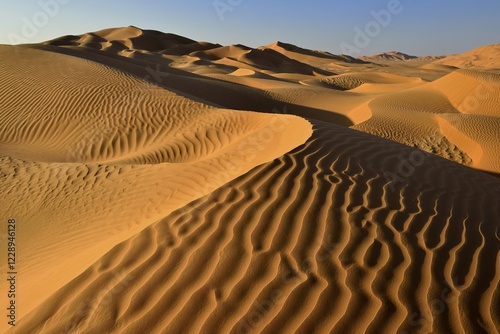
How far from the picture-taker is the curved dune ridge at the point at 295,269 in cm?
257

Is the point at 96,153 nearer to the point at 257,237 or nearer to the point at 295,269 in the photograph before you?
the point at 257,237

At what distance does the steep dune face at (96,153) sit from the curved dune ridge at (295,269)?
0.49 meters

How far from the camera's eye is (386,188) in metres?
4.48

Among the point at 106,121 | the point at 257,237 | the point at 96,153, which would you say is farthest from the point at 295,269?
the point at 106,121

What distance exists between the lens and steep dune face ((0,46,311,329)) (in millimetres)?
4469

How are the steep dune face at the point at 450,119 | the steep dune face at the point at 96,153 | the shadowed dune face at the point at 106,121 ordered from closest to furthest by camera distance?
the steep dune face at the point at 96,153
the shadowed dune face at the point at 106,121
the steep dune face at the point at 450,119

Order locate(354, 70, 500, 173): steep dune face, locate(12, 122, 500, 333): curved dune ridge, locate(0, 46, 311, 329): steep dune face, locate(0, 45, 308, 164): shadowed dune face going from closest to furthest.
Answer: locate(12, 122, 500, 333): curved dune ridge, locate(0, 46, 311, 329): steep dune face, locate(0, 45, 308, 164): shadowed dune face, locate(354, 70, 500, 173): steep dune face

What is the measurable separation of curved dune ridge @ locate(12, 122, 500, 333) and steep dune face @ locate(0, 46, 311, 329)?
489mm

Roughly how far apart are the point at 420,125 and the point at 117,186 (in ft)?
33.7

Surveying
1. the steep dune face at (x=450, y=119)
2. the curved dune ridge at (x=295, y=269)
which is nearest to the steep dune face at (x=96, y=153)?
the curved dune ridge at (x=295, y=269)

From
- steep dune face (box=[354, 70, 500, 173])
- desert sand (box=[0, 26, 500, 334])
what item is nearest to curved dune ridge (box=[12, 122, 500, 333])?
desert sand (box=[0, 26, 500, 334])

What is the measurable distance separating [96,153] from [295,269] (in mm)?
8415

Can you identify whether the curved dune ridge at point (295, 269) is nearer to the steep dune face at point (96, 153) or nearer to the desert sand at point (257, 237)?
the desert sand at point (257, 237)

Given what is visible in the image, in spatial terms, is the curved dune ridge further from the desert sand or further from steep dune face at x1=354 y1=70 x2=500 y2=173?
steep dune face at x1=354 y1=70 x2=500 y2=173
